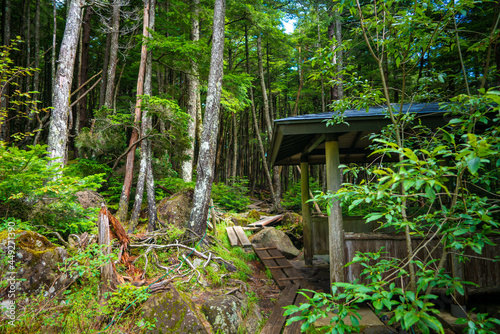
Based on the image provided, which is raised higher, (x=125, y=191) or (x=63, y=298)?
(x=125, y=191)

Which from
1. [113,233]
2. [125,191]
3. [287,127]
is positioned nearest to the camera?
[287,127]

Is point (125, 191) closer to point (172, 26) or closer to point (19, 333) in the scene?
point (19, 333)

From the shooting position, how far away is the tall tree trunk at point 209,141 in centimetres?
628

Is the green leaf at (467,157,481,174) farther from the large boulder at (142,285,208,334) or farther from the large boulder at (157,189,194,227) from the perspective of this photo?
the large boulder at (157,189,194,227)

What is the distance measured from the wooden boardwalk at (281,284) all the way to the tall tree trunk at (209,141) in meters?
1.97

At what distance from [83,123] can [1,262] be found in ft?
28.2

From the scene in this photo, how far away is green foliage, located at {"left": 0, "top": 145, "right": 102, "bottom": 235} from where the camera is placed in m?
3.75

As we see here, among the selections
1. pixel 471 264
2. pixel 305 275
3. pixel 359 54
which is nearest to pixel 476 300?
pixel 471 264

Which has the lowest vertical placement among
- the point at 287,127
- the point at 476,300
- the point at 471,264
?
the point at 476,300

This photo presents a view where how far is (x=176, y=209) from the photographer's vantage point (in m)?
7.24

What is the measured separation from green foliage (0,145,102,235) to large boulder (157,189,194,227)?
2479mm

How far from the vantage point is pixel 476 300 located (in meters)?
3.96

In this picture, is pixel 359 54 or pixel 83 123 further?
pixel 359 54

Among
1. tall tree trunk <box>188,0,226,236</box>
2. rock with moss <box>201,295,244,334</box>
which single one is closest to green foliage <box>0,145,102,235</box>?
tall tree trunk <box>188,0,226,236</box>
